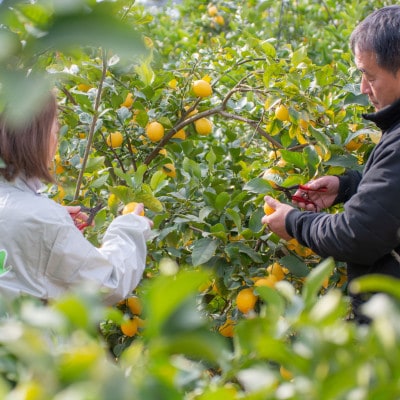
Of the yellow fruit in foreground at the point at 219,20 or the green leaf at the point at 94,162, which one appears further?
the yellow fruit in foreground at the point at 219,20

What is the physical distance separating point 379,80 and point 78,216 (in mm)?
825

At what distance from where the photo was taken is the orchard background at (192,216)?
1.82ft

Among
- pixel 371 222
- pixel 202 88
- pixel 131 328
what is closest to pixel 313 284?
pixel 371 222

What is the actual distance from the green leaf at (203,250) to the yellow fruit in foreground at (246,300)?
12 cm

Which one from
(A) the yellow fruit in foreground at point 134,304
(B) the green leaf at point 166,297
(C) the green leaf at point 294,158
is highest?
(B) the green leaf at point 166,297

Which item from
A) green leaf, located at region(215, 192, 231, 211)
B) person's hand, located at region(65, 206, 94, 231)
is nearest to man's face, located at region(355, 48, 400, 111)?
green leaf, located at region(215, 192, 231, 211)

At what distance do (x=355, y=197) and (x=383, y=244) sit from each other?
116 mm

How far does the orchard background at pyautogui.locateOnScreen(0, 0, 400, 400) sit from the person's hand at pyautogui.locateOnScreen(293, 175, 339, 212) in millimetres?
51

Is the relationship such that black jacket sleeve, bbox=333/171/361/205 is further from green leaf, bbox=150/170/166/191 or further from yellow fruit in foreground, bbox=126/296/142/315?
yellow fruit in foreground, bbox=126/296/142/315

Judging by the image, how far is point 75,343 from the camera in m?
0.65

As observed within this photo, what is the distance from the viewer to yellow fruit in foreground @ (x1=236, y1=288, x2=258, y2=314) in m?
1.75

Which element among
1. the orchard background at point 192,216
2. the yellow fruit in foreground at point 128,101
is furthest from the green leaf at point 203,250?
the yellow fruit in foreground at point 128,101

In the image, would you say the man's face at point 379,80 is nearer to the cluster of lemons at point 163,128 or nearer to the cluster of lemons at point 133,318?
the cluster of lemons at point 163,128

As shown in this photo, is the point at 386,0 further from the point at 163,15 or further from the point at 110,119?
the point at 110,119
